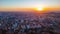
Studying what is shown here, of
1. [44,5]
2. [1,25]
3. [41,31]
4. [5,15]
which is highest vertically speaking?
[44,5]

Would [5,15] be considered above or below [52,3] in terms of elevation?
below

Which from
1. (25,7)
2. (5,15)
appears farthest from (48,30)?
(5,15)

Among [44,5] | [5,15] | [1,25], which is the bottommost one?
[1,25]

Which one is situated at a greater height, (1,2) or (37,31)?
(1,2)

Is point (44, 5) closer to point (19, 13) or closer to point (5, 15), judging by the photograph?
point (19, 13)


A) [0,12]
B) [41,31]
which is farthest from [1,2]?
[41,31]

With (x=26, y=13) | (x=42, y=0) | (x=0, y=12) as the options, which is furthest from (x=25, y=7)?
(x=0, y=12)

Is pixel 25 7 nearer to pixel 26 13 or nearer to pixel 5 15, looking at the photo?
pixel 26 13

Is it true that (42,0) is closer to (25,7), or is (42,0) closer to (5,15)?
(25,7)
